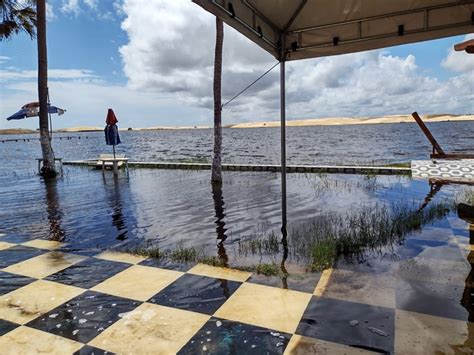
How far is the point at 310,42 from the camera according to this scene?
5863 millimetres

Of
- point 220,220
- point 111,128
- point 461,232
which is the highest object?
point 111,128

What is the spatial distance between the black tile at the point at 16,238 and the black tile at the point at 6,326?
2858 millimetres

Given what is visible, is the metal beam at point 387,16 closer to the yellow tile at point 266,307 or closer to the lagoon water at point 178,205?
the lagoon water at point 178,205

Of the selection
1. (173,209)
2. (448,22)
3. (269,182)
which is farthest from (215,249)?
(269,182)

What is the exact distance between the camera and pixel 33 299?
3422 millimetres

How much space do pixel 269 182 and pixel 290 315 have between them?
895 centimetres

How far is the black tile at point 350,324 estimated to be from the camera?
2.58m

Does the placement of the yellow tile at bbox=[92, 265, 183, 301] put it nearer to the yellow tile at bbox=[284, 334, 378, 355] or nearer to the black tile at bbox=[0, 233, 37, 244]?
the yellow tile at bbox=[284, 334, 378, 355]

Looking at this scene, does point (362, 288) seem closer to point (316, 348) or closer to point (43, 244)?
point (316, 348)

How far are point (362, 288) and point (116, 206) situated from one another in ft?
22.0

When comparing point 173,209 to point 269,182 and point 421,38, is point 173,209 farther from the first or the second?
point 421,38

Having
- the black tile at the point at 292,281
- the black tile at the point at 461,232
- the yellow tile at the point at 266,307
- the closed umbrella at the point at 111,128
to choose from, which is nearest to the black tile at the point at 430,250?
the black tile at the point at 461,232

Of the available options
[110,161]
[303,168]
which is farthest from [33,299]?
[110,161]

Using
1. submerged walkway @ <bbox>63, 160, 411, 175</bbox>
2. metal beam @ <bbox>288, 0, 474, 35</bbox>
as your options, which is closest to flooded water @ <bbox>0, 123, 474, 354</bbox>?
metal beam @ <bbox>288, 0, 474, 35</bbox>
